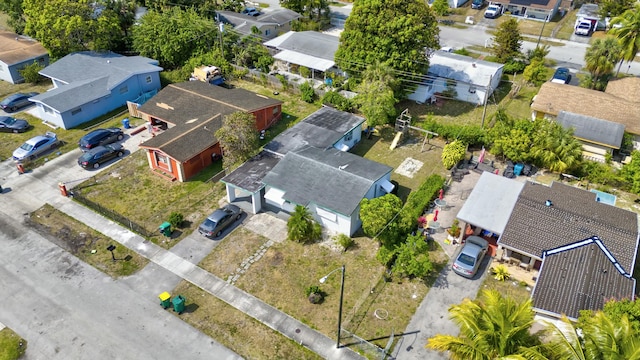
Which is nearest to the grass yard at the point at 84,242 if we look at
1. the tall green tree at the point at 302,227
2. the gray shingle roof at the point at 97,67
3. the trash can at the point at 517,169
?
the tall green tree at the point at 302,227

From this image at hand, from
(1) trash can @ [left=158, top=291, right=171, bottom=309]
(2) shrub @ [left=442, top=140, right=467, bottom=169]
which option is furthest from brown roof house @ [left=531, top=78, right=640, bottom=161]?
(1) trash can @ [left=158, top=291, right=171, bottom=309]

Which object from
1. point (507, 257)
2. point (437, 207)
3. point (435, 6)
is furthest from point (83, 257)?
Answer: point (435, 6)

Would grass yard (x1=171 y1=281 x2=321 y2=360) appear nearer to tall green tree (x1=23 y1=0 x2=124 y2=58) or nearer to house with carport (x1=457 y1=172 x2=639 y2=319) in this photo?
house with carport (x1=457 y1=172 x2=639 y2=319)

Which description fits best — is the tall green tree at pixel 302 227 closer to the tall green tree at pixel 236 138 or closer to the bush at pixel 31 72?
the tall green tree at pixel 236 138

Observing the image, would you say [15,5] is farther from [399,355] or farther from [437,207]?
[399,355]

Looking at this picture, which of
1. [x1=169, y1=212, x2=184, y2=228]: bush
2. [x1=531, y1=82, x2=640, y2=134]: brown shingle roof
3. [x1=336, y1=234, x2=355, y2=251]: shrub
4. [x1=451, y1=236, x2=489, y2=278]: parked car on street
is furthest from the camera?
[x1=531, y1=82, x2=640, y2=134]: brown shingle roof

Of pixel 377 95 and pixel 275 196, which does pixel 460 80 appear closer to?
pixel 377 95
